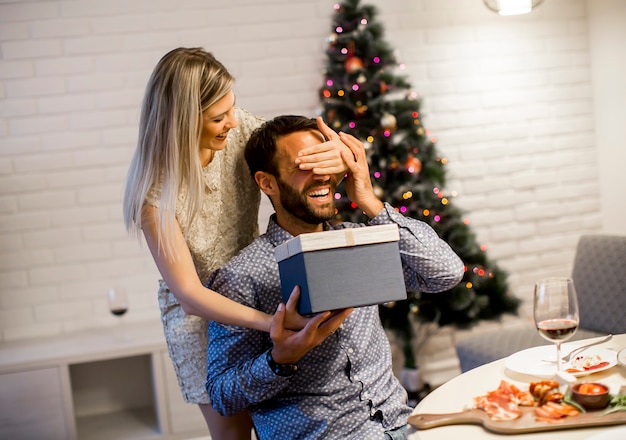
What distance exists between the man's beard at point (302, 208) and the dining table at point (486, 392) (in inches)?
20.6

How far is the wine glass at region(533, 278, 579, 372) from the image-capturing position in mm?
1631

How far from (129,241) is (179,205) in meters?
2.08

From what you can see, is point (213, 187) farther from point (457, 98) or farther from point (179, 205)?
point (457, 98)

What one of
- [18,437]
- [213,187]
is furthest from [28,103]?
[213,187]

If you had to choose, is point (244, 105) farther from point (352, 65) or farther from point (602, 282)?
point (602, 282)

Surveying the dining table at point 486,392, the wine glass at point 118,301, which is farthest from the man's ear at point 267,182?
the wine glass at point 118,301

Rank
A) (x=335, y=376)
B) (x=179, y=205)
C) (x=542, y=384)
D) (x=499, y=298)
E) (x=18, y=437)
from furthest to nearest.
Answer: (x=499, y=298) → (x=18, y=437) → (x=179, y=205) → (x=335, y=376) → (x=542, y=384)

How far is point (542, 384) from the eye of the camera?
1556 mm

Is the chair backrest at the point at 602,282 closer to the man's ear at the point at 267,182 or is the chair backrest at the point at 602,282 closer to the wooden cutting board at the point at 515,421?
the man's ear at the point at 267,182

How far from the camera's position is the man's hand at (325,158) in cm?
193

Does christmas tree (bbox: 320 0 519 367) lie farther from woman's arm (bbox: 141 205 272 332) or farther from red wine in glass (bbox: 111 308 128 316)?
woman's arm (bbox: 141 205 272 332)

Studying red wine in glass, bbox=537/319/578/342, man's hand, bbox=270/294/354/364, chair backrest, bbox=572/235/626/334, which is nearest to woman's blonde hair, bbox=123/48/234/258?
man's hand, bbox=270/294/354/364

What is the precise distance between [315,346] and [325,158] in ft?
1.44

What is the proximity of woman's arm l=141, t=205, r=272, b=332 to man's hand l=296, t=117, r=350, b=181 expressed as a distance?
14.1 inches
